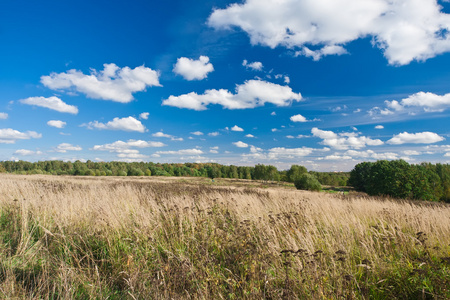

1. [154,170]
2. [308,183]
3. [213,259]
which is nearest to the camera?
[213,259]

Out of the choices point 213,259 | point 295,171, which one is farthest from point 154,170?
point 213,259

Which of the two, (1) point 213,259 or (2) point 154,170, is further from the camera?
(2) point 154,170

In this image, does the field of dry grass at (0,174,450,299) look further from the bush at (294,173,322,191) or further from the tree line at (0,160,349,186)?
the tree line at (0,160,349,186)

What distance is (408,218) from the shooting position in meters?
5.54

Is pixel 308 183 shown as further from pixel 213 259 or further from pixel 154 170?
pixel 154 170

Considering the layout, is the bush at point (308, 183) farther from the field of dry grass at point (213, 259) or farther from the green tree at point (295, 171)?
the field of dry grass at point (213, 259)

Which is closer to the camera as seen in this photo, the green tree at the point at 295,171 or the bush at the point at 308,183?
the bush at the point at 308,183

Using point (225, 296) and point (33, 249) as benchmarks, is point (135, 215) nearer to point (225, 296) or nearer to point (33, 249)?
point (33, 249)

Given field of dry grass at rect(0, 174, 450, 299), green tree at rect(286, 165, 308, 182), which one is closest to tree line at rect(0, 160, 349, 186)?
green tree at rect(286, 165, 308, 182)

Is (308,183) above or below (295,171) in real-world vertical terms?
below

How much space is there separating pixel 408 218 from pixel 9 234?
9154 millimetres

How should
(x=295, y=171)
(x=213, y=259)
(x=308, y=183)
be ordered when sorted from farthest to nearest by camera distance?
(x=295, y=171) < (x=308, y=183) < (x=213, y=259)

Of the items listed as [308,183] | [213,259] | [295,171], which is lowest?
[308,183]

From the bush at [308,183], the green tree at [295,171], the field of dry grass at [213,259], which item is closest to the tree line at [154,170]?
the green tree at [295,171]
